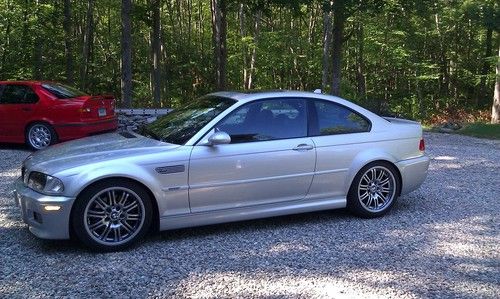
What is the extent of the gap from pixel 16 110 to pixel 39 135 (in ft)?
2.21

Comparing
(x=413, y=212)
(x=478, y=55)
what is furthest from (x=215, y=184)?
(x=478, y=55)

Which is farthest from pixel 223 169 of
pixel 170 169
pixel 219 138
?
pixel 170 169

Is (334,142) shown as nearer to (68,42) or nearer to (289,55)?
(68,42)

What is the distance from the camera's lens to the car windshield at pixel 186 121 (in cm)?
532

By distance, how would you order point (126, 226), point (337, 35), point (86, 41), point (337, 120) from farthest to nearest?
1. point (86, 41)
2. point (337, 35)
3. point (337, 120)
4. point (126, 226)

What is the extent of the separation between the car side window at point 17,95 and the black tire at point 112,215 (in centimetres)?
646

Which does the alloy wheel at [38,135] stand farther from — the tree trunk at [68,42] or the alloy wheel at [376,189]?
the tree trunk at [68,42]

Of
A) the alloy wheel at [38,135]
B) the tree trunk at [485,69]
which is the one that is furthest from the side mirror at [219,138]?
the tree trunk at [485,69]

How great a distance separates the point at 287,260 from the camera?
456 cm

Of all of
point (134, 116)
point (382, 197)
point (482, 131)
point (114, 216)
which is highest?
point (114, 216)

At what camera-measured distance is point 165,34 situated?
1155 inches

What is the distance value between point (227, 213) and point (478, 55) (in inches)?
1087

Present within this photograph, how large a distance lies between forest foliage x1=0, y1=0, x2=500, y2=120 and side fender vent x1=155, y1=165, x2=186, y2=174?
20332 mm

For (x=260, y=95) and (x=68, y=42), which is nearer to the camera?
(x=260, y=95)
